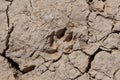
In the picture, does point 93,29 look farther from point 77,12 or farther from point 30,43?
point 30,43

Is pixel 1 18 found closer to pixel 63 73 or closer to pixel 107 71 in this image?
pixel 63 73

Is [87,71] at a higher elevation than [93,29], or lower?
lower

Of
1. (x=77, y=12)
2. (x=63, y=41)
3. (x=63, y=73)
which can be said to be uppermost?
(x=77, y=12)

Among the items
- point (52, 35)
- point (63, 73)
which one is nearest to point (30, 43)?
point (52, 35)

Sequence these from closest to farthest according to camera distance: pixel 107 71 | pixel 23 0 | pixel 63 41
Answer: pixel 107 71
pixel 63 41
pixel 23 0

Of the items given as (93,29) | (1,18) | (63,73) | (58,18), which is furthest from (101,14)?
(1,18)

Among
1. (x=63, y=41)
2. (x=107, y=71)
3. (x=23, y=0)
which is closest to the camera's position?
(x=107, y=71)

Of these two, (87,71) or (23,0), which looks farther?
(23,0)
